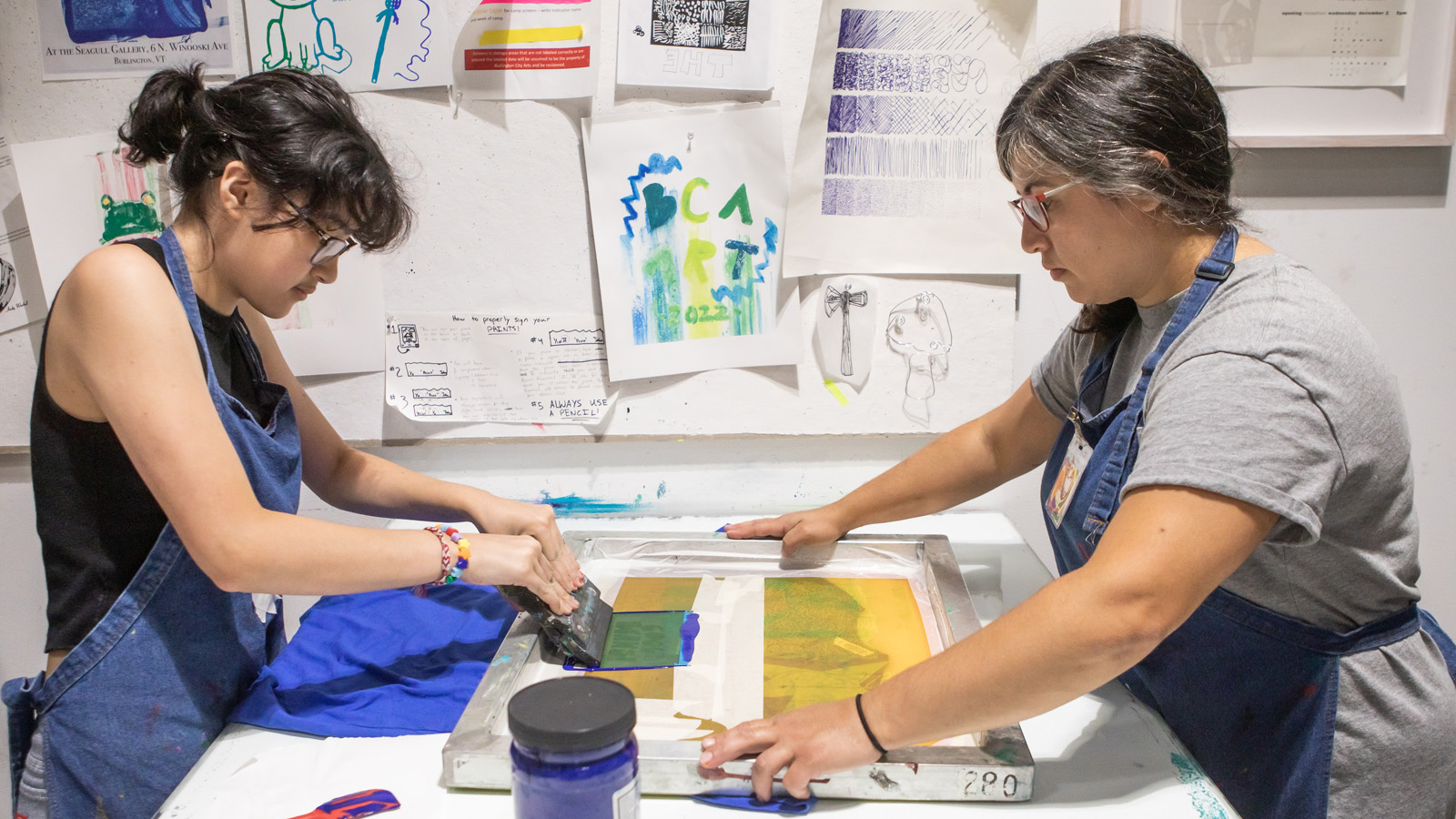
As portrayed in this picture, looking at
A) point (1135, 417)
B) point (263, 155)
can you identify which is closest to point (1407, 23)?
point (1135, 417)

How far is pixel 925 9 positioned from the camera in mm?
1489

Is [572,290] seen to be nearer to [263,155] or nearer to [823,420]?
[823,420]

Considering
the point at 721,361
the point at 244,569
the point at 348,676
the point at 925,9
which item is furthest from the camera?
the point at 721,361

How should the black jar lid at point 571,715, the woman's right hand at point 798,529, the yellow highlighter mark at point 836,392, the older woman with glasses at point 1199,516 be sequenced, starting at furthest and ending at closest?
the yellow highlighter mark at point 836,392
the woman's right hand at point 798,529
the older woman with glasses at point 1199,516
the black jar lid at point 571,715

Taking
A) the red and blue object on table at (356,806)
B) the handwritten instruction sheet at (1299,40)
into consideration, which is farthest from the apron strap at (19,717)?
the handwritten instruction sheet at (1299,40)

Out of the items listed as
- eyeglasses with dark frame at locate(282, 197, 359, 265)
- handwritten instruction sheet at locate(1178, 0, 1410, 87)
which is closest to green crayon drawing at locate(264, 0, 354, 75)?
eyeglasses with dark frame at locate(282, 197, 359, 265)

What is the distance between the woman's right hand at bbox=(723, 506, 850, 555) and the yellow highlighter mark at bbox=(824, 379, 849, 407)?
0.26 metres

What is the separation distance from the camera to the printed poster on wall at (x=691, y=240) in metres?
1.52

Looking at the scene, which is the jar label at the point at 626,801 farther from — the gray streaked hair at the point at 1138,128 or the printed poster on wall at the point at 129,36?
the printed poster on wall at the point at 129,36

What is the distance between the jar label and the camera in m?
0.68

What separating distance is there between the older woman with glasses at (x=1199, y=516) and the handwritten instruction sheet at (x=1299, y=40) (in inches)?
26.5

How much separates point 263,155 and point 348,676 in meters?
0.63

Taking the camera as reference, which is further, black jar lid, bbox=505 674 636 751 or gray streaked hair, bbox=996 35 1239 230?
gray streaked hair, bbox=996 35 1239 230

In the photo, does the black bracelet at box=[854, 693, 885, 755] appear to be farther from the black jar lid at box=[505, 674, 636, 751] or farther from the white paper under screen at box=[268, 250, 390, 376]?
the white paper under screen at box=[268, 250, 390, 376]
